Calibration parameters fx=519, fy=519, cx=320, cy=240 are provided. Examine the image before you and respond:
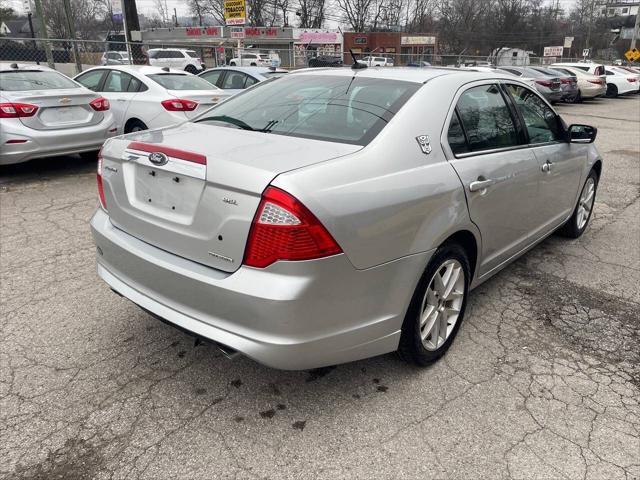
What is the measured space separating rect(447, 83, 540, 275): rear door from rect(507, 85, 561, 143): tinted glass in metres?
0.23

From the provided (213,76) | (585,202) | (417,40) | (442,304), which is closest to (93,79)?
(213,76)

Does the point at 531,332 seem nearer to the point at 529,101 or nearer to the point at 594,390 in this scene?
the point at 594,390

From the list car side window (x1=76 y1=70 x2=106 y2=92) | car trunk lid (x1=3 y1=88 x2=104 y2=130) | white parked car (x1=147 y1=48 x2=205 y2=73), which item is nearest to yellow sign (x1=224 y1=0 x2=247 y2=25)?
car side window (x1=76 y1=70 x2=106 y2=92)

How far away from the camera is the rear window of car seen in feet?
22.2

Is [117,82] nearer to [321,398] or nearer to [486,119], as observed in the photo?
[486,119]

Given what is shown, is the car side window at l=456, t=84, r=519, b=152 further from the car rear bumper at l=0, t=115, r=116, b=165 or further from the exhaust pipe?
the car rear bumper at l=0, t=115, r=116, b=165

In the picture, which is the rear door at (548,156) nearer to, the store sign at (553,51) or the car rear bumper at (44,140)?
the car rear bumper at (44,140)

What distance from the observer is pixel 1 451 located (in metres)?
2.32

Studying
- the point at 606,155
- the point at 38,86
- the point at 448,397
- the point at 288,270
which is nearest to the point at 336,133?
the point at 288,270

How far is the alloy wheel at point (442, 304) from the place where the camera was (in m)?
2.87

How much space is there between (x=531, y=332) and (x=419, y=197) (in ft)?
4.94

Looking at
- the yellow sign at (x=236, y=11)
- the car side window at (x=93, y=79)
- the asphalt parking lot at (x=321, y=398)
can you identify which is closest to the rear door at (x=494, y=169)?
the asphalt parking lot at (x=321, y=398)

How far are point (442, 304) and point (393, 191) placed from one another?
87 centimetres

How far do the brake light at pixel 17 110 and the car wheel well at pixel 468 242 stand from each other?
590 cm
